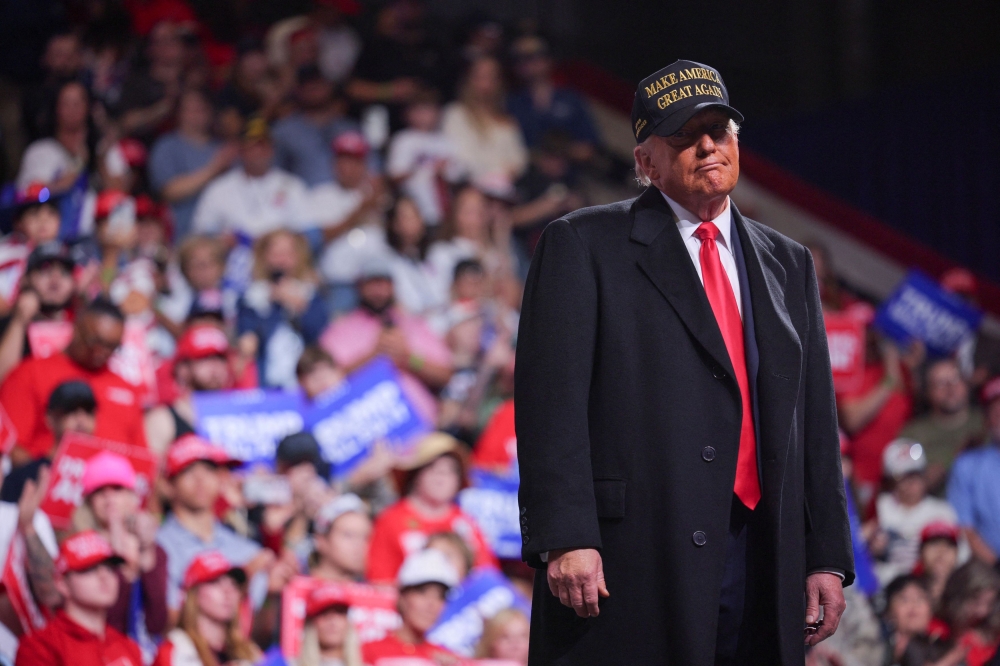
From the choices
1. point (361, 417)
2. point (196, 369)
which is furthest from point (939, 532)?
point (196, 369)

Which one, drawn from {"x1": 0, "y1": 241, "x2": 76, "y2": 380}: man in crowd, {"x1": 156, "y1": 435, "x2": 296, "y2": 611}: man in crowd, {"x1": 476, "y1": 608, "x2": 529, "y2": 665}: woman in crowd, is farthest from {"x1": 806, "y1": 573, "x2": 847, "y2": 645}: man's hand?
{"x1": 0, "y1": 241, "x2": 76, "y2": 380}: man in crowd

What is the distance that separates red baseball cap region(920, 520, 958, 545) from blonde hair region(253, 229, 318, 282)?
332 centimetres

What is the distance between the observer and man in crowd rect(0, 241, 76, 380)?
15.2ft

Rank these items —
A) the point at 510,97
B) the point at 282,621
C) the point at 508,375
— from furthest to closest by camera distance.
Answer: the point at 510,97
the point at 508,375
the point at 282,621

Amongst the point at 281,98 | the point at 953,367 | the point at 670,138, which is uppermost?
the point at 281,98

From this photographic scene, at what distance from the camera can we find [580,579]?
1782mm

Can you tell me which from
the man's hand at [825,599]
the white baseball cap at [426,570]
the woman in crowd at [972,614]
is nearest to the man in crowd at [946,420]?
the woman in crowd at [972,614]

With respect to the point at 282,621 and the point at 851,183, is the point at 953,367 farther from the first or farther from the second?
the point at 282,621

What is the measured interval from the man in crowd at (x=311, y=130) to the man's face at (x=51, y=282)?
8.83 ft

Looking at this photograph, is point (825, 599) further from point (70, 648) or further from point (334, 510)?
point (334, 510)

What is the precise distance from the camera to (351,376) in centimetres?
543

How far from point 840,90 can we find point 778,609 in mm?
8683

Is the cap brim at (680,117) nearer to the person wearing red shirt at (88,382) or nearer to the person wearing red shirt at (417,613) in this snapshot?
the person wearing red shirt at (417,613)

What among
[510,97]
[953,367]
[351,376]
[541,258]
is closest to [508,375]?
[351,376]
